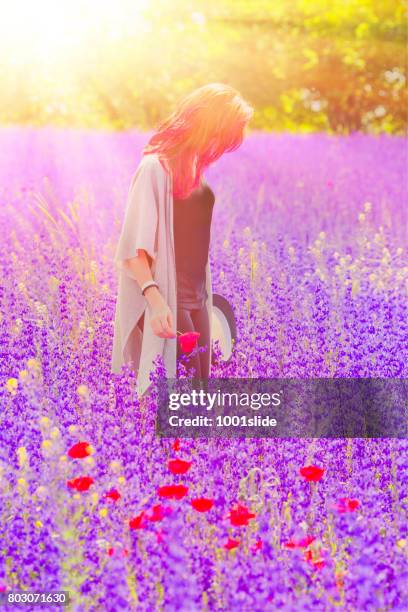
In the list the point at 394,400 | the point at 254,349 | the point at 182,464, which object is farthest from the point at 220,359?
the point at 182,464

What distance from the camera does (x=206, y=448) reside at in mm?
2375

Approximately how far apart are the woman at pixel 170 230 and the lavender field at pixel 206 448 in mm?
165

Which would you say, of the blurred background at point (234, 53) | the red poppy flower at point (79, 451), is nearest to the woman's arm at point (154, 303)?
the red poppy flower at point (79, 451)

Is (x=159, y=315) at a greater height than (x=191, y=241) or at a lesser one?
lesser

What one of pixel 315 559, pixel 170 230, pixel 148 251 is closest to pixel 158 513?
pixel 315 559

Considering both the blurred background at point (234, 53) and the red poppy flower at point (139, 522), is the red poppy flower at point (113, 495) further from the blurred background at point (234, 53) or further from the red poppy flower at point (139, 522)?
the blurred background at point (234, 53)

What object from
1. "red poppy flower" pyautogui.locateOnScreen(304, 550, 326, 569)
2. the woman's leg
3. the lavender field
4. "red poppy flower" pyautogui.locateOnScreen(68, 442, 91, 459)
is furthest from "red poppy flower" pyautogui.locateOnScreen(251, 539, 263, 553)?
the woman's leg

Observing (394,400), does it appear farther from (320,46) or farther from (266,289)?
(320,46)

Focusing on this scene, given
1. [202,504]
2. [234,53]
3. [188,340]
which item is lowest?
[202,504]

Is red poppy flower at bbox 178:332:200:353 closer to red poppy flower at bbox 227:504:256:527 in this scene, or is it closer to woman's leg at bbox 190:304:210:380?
woman's leg at bbox 190:304:210:380

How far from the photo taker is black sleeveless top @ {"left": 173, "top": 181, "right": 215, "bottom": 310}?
2.84m

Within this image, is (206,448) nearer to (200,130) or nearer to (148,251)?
(148,251)

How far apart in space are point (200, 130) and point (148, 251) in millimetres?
432

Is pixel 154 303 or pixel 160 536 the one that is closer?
pixel 160 536
